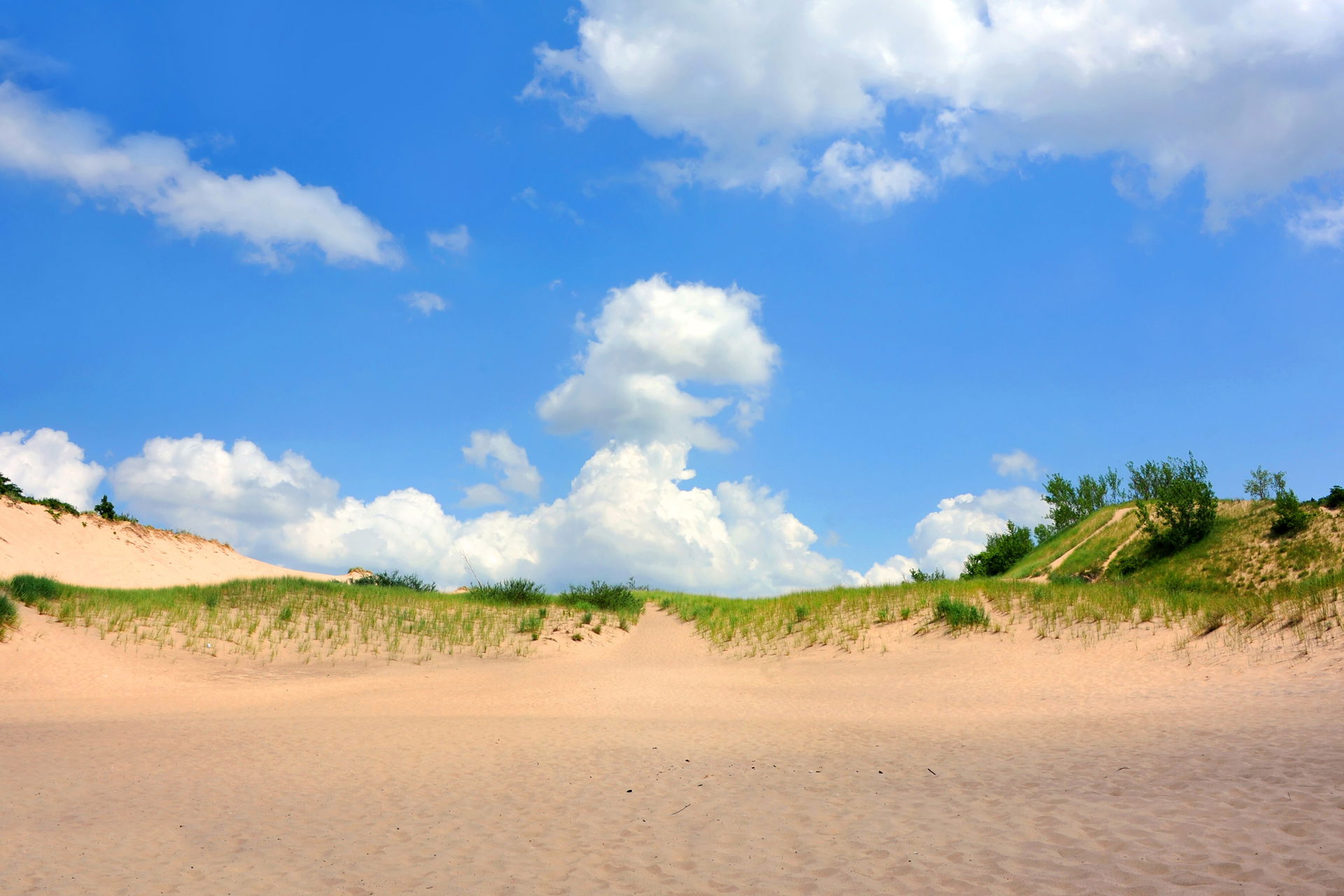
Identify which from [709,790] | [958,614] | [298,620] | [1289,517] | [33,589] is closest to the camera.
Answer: [709,790]

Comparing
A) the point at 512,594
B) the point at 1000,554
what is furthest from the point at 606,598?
the point at 1000,554

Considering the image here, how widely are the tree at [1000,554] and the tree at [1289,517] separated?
19.6 m

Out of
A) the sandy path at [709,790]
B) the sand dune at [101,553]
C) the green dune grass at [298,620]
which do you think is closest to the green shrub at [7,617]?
the green dune grass at [298,620]

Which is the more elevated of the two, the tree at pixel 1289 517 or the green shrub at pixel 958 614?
the tree at pixel 1289 517

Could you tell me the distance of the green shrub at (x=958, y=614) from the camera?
19641mm

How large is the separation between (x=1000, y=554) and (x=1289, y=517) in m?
23.3

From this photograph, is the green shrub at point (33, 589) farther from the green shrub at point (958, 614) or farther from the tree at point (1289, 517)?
the tree at point (1289, 517)

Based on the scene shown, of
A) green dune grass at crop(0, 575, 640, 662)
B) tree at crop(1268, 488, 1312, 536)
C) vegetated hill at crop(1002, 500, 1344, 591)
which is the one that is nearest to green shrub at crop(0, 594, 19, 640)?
green dune grass at crop(0, 575, 640, 662)

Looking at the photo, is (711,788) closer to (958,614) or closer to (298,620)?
(958,614)

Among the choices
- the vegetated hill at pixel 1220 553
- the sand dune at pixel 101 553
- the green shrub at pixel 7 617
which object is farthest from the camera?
the sand dune at pixel 101 553

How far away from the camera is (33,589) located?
1934cm

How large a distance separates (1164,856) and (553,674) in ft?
51.2

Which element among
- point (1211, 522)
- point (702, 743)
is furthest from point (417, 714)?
point (1211, 522)

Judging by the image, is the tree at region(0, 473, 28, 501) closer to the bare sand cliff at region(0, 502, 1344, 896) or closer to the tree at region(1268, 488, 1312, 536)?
the bare sand cliff at region(0, 502, 1344, 896)
